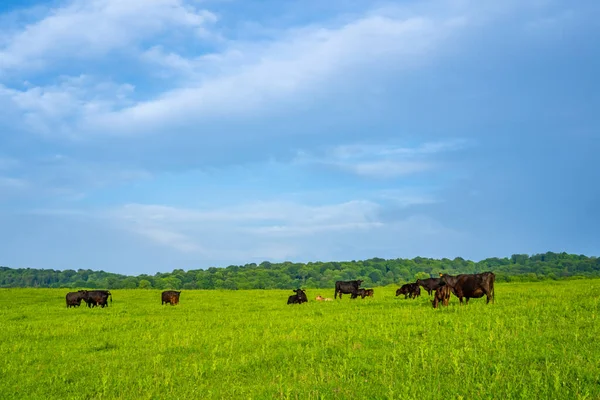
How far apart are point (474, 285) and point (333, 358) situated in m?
14.9

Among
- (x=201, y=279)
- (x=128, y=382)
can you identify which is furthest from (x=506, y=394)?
(x=201, y=279)

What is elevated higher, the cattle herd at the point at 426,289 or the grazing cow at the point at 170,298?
the cattle herd at the point at 426,289

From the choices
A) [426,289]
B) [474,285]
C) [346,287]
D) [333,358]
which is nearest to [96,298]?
[346,287]

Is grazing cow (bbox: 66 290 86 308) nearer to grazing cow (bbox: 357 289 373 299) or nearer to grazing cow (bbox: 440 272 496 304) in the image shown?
grazing cow (bbox: 357 289 373 299)

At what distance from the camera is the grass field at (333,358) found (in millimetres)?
9492

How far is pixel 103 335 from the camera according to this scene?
2033 cm

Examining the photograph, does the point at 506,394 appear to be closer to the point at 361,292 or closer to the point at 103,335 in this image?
the point at 103,335

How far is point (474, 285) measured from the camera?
81.9 feet

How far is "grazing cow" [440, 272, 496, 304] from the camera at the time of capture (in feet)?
81.0

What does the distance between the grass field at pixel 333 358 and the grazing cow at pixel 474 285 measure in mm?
3467

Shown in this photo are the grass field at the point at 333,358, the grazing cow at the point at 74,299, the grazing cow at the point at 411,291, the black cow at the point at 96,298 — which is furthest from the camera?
the grazing cow at the point at 74,299

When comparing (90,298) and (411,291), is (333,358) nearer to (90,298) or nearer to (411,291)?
(411,291)

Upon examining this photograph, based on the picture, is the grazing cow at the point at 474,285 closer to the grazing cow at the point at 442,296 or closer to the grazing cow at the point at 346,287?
the grazing cow at the point at 442,296

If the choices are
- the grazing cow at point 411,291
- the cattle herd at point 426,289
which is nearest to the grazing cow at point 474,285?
the cattle herd at point 426,289
